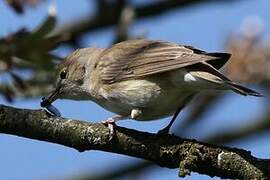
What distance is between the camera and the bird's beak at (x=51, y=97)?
5477mm

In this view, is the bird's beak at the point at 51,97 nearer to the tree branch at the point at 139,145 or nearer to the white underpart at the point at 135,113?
the white underpart at the point at 135,113

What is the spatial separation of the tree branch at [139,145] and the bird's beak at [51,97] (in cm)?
100

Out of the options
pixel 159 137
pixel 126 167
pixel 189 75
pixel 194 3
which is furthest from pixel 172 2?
pixel 159 137

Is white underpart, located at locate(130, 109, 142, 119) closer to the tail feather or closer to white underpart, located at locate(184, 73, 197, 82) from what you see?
white underpart, located at locate(184, 73, 197, 82)

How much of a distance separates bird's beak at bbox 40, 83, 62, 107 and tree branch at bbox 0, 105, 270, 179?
100cm

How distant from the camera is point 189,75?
197 inches

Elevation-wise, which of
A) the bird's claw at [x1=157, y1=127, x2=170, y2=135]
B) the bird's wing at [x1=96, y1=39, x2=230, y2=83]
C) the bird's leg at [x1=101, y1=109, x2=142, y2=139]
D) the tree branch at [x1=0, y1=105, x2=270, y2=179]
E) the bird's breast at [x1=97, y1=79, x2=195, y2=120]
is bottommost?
the tree branch at [x1=0, y1=105, x2=270, y2=179]

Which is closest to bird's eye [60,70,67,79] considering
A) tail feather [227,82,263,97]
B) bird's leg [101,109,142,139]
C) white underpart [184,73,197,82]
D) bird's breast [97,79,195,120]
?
bird's breast [97,79,195,120]

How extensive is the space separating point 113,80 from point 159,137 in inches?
44.9

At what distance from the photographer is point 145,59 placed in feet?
18.1

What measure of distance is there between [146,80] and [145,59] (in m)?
0.19

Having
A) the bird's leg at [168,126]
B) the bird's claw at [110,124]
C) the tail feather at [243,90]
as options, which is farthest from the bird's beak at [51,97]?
the tail feather at [243,90]

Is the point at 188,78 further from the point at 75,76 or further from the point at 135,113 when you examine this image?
the point at 75,76

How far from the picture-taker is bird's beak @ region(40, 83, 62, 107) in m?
5.48
